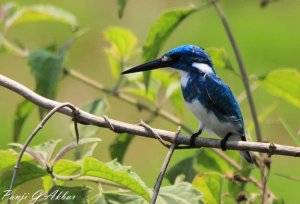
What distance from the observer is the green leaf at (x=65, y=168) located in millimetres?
2203

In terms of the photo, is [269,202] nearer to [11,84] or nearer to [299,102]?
[299,102]

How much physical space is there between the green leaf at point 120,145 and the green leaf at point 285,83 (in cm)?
50

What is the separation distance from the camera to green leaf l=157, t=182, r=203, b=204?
2.17m

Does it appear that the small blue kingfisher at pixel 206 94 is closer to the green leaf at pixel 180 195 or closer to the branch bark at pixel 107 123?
the green leaf at pixel 180 195

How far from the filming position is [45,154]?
2232 mm

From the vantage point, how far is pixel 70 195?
212 centimetres

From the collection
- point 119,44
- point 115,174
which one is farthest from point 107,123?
point 119,44

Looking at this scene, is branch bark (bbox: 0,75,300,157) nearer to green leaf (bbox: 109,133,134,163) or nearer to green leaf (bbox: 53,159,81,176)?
green leaf (bbox: 53,159,81,176)

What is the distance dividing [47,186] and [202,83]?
2.34 ft

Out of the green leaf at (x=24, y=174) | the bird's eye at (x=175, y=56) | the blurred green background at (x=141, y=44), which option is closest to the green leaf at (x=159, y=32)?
the bird's eye at (x=175, y=56)

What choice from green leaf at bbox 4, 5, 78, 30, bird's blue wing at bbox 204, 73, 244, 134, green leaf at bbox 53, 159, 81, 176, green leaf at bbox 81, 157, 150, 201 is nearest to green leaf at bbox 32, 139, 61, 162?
green leaf at bbox 53, 159, 81, 176

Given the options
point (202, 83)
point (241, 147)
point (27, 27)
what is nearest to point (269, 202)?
point (202, 83)

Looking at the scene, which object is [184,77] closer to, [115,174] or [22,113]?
[22,113]

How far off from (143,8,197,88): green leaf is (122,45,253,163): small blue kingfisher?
7 centimetres
